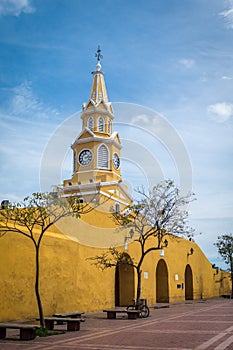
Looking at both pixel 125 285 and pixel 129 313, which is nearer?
pixel 129 313

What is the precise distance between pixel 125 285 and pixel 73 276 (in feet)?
19.5

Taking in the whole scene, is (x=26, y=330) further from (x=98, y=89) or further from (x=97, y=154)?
(x=98, y=89)

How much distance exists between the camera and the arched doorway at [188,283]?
3092cm

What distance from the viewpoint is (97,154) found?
97.7ft

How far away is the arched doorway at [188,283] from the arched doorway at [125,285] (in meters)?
10.6

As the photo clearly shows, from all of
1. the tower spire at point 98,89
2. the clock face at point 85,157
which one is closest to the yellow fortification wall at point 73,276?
the clock face at point 85,157

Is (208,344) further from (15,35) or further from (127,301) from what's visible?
(127,301)

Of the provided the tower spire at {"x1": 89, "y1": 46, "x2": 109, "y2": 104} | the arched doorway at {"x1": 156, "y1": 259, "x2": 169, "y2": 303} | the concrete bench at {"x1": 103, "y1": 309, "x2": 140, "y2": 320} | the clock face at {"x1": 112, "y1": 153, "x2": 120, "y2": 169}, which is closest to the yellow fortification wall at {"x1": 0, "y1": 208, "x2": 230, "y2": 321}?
the arched doorway at {"x1": 156, "y1": 259, "x2": 169, "y2": 303}

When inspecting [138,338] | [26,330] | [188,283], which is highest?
[188,283]

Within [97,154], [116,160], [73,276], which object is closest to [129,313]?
[73,276]

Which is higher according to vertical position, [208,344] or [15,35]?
[15,35]

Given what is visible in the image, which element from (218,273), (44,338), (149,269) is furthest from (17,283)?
(218,273)

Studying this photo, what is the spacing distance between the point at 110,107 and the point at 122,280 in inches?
589

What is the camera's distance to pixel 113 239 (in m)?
20.2
